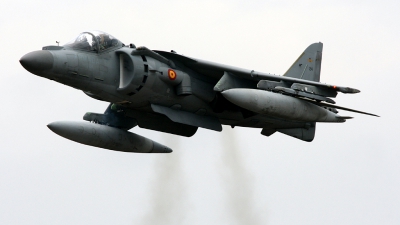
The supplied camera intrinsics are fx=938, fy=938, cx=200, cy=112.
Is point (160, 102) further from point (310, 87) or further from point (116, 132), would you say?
point (310, 87)

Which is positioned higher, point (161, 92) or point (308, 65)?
point (308, 65)

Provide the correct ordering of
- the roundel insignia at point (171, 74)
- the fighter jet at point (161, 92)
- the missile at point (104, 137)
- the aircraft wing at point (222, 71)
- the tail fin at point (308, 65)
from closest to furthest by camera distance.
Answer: the fighter jet at point (161, 92) < the roundel insignia at point (171, 74) < the aircraft wing at point (222, 71) < the missile at point (104, 137) < the tail fin at point (308, 65)

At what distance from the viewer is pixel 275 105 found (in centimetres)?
2353

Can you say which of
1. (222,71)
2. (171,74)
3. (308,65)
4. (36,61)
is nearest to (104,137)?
(171,74)

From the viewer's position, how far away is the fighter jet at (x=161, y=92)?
2292cm

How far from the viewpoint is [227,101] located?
81.9 feet

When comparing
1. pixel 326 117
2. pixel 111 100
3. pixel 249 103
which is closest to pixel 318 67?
pixel 326 117

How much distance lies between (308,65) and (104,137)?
273 inches

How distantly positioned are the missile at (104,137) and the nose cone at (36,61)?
278 cm

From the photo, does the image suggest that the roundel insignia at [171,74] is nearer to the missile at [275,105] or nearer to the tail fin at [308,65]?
the missile at [275,105]

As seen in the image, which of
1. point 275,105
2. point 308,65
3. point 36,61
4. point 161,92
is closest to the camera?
point 36,61

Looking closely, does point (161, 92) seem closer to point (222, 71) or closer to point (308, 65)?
point (222, 71)

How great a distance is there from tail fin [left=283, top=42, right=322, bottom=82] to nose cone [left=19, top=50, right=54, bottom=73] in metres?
8.58

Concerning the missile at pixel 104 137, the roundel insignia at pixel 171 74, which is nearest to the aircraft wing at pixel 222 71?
the roundel insignia at pixel 171 74
